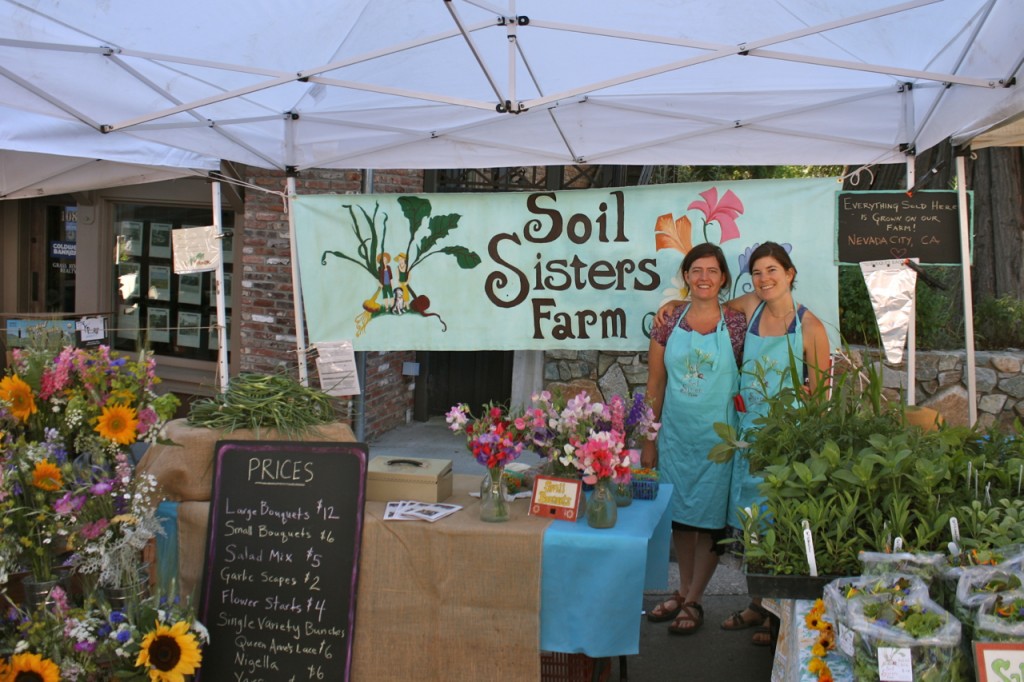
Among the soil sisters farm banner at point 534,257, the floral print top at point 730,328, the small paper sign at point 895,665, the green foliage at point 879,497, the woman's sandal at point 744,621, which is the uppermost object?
the soil sisters farm banner at point 534,257

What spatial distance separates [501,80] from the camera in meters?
4.53

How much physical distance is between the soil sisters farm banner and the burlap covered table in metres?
1.67

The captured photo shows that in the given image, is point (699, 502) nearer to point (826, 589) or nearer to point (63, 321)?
point (826, 589)

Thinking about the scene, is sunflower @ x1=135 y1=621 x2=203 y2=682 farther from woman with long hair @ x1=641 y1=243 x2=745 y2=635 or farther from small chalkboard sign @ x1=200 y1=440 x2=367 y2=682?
woman with long hair @ x1=641 y1=243 x2=745 y2=635

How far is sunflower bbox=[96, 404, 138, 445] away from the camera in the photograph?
9.38 feet

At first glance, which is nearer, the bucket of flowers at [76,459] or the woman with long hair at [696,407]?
the bucket of flowers at [76,459]

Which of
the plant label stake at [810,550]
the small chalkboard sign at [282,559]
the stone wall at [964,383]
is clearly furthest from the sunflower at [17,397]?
the stone wall at [964,383]

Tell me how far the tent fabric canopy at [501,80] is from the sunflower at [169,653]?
7.17ft

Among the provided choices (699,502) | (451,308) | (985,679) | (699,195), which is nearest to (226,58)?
(451,308)

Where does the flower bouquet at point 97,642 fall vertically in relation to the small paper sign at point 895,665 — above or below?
below

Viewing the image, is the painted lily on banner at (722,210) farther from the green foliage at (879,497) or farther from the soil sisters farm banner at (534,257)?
the green foliage at (879,497)

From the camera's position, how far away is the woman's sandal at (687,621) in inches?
173

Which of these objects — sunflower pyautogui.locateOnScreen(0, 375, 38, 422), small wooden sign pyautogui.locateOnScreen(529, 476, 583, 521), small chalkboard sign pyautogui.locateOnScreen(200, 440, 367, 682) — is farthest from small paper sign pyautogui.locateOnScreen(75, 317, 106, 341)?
small wooden sign pyautogui.locateOnScreen(529, 476, 583, 521)

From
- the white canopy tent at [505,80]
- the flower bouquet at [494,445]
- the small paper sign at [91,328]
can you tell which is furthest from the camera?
the small paper sign at [91,328]
